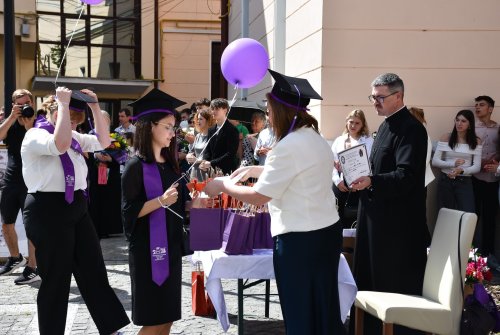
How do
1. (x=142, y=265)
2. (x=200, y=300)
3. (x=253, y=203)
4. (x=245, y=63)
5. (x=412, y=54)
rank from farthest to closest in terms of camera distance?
1. (x=412, y=54)
2. (x=245, y=63)
3. (x=200, y=300)
4. (x=142, y=265)
5. (x=253, y=203)

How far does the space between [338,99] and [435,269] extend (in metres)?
3.73

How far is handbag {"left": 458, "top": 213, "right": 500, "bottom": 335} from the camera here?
13.2ft

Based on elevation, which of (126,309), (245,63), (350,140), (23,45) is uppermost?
(23,45)

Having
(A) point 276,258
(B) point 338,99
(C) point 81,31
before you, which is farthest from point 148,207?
(C) point 81,31

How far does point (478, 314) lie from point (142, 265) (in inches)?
81.8

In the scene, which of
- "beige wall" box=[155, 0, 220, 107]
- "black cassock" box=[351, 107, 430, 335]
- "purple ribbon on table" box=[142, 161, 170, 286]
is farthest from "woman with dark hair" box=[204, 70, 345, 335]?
"beige wall" box=[155, 0, 220, 107]

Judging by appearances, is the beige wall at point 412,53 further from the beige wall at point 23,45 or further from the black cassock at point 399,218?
the beige wall at point 23,45

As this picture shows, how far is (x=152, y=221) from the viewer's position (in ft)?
12.3

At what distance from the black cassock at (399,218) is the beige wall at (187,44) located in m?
17.0

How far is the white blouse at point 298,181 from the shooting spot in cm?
346

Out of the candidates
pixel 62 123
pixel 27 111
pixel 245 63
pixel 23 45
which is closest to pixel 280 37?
pixel 245 63

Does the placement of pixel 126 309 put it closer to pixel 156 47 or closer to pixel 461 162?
pixel 461 162

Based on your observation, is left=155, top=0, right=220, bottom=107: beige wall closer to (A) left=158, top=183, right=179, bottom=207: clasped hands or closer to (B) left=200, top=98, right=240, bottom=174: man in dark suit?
(B) left=200, top=98, right=240, bottom=174: man in dark suit

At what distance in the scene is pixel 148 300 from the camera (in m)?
3.72
